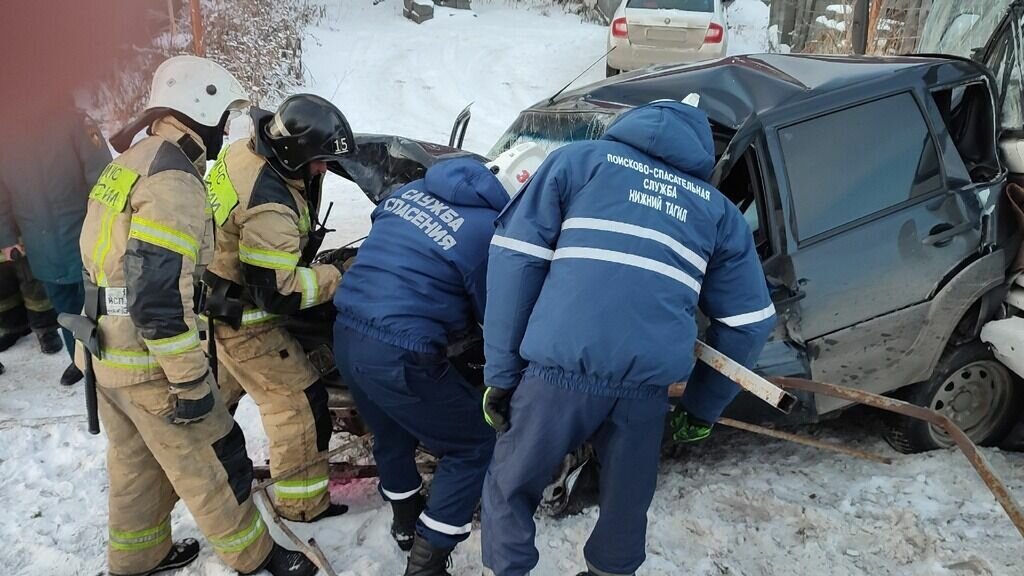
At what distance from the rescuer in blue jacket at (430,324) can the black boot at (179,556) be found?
0.95 meters

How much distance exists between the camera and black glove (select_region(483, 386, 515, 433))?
2.31 m

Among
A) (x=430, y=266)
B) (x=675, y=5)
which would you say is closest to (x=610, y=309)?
Answer: (x=430, y=266)

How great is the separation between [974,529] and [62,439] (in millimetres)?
4341

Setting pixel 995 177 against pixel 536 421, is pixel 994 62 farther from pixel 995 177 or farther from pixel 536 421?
pixel 536 421

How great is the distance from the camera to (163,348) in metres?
2.42

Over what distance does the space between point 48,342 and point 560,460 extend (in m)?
4.11

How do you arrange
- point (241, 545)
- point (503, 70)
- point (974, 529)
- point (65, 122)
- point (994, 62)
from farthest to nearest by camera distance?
point (503, 70)
point (65, 122)
point (994, 62)
point (974, 529)
point (241, 545)

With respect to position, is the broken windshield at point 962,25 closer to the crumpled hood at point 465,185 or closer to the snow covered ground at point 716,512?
the snow covered ground at point 716,512

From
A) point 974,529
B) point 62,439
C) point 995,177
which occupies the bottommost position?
point 62,439

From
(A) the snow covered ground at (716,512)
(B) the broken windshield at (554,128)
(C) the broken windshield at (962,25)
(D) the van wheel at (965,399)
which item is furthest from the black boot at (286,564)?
(C) the broken windshield at (962,25)

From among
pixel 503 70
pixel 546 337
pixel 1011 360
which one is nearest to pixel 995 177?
pixel 1011 360

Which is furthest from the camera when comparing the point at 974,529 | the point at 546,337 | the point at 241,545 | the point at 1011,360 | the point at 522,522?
the point at 1011,360

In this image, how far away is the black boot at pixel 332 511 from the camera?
3.26 m

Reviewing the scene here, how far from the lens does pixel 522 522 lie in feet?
7.65
